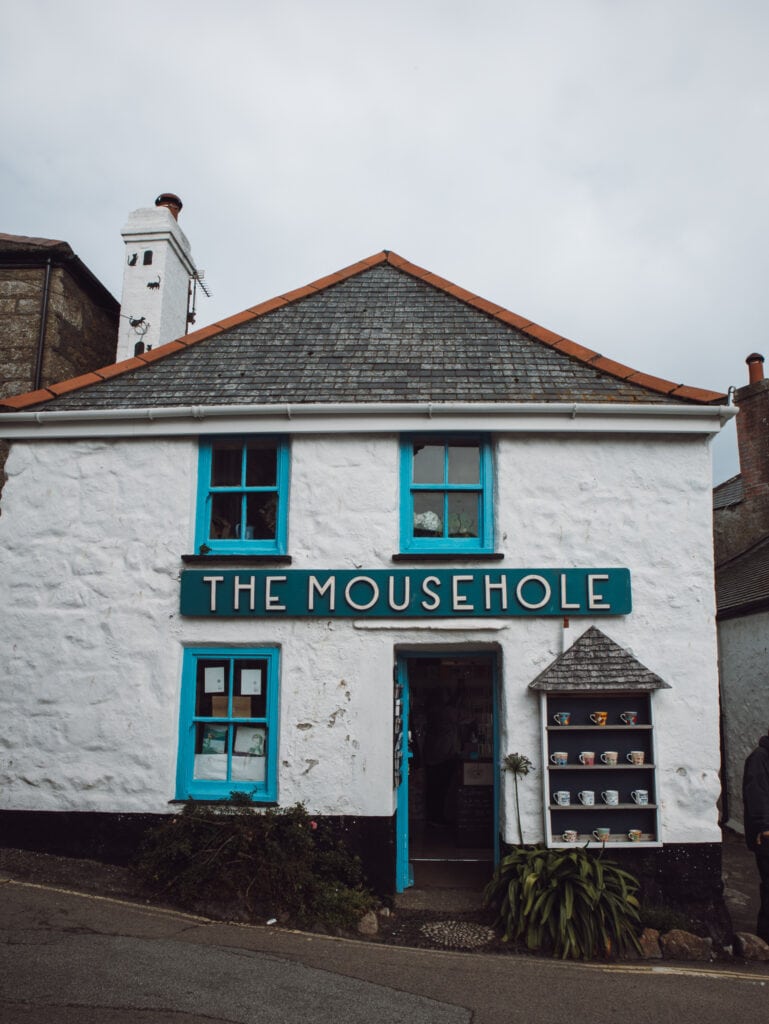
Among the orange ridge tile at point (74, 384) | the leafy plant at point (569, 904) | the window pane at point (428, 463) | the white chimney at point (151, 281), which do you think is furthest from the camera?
the white chimney at point (151, 281)

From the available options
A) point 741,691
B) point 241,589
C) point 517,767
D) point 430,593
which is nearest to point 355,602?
point 430,593

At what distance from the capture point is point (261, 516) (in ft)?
28.0

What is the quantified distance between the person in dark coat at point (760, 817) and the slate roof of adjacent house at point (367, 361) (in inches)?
144

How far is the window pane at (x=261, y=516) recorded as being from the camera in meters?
8.48

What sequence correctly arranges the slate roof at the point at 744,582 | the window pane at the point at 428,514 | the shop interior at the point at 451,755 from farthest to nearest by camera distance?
the slate roof at the point at 744,582 < the shop interior at the point at 451,755 < the window pane at the point at 428,514

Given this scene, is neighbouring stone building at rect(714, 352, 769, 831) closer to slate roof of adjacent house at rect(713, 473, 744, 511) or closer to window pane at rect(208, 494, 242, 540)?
slate roof of adjacent house at rect(713, 473, 744, 511)

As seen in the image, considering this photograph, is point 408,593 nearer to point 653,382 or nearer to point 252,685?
point 252,685

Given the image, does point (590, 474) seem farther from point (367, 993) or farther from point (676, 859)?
point (367, 993)

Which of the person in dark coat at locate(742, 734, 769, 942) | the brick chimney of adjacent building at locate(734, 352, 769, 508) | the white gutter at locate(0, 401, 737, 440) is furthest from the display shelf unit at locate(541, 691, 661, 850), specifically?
the brick chimney of adjacent building at locate(734, 352, 769, 508)

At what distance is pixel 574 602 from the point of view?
7.79 meters

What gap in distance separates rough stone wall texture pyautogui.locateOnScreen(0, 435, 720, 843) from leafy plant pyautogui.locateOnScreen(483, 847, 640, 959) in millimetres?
489

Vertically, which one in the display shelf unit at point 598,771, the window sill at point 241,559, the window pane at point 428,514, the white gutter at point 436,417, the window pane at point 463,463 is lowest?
the display shelf unit at point 598,771

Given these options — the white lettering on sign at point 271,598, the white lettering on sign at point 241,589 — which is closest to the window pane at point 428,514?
the white lettering on sign at point 271,598

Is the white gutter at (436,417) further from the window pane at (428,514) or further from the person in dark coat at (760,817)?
the person in dark coat at (760,817)
